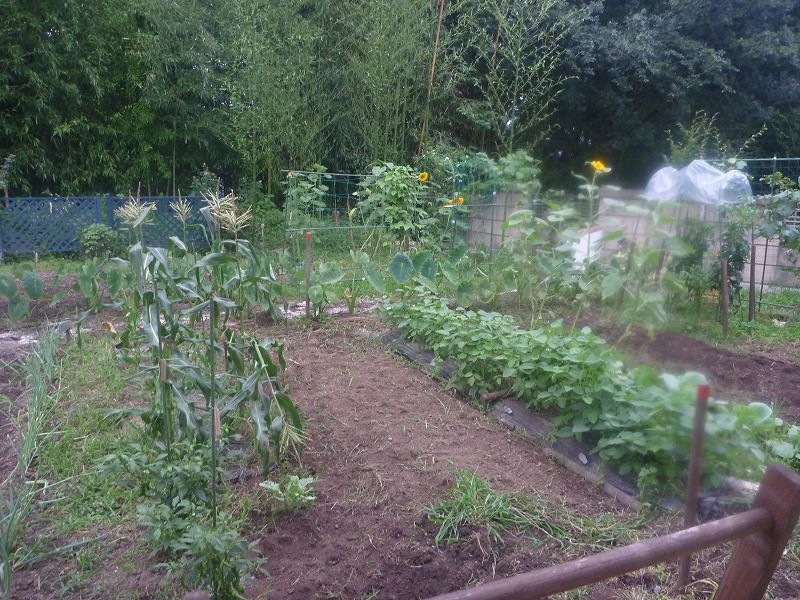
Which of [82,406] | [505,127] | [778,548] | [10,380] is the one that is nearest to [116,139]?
[505,127]

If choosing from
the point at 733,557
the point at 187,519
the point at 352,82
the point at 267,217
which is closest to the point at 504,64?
the point at 352,82

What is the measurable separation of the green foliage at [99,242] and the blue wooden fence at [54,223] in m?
0.47

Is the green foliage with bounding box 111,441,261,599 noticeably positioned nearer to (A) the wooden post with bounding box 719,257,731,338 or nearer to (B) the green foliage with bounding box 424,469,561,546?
(B) the green foliage with bounding box 424,469,561,546

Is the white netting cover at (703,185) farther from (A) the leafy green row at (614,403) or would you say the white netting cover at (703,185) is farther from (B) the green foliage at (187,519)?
(B) the green foliage at (187,519)

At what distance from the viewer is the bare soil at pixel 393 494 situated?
197cm

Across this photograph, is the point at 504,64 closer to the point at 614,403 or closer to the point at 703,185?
the point at 703,185

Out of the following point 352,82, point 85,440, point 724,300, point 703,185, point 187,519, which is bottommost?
point 85,440

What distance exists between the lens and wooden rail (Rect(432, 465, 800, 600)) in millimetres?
1083

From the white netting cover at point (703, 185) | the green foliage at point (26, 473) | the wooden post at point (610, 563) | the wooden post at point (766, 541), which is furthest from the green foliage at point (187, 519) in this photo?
the white netting cover at point (703, 185)

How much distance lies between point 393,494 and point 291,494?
0.38m

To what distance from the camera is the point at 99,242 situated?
25.3 feet

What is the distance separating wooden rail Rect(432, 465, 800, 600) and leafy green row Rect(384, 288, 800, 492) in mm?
781

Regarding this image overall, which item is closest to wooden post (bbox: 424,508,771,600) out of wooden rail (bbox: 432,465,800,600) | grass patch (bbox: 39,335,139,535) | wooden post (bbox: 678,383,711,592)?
wooden rail (bbox: 432,465,800,600)

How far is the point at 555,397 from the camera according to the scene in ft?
9.25
